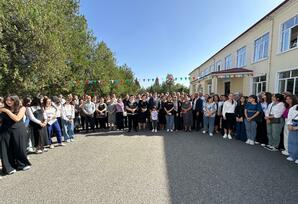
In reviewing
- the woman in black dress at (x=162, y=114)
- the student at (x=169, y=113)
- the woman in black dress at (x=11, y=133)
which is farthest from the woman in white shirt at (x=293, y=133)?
the woman in black dress at (x=11, y=133)

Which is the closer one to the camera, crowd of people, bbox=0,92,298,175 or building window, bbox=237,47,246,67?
crowd of people, bbox=0,92,298,175

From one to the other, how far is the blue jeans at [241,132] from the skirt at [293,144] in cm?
198

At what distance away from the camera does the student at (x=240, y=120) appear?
Result: 6.86 meters

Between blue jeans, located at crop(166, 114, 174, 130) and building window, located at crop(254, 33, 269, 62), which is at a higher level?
building window, located at crop(254, 33, 269, 62)

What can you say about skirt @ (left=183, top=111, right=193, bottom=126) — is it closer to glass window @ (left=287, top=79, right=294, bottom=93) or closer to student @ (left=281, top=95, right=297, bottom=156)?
student @ (left=281, top=95, right=297, bottom=156)

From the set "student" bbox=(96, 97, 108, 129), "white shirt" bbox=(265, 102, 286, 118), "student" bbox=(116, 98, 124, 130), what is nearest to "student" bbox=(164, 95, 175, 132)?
"student" bbox=(116, 98, 124, 130)

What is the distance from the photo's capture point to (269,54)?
11789 millimetres

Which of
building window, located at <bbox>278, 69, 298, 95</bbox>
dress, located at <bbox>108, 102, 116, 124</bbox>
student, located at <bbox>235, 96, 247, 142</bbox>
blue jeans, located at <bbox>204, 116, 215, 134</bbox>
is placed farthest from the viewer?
building window, located at <bbox>278, 69, 298, 95</bbox>

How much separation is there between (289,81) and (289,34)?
2678 millimetres

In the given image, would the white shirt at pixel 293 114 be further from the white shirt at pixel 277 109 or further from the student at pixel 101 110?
the student at pixel 101 110

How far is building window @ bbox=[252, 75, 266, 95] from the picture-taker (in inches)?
502

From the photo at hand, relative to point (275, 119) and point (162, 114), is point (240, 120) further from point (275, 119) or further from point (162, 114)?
point (162, 114)

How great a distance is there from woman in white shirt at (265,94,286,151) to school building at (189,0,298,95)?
221 inches

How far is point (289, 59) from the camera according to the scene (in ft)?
33.0
